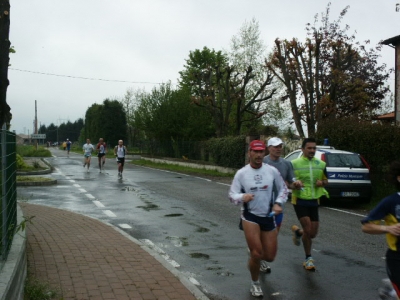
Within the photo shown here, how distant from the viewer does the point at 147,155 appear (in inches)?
1748

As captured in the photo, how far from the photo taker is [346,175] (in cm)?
1434

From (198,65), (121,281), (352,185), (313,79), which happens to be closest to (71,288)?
(121,281)

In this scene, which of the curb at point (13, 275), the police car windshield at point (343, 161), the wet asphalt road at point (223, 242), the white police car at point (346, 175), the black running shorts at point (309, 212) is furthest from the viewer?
the police car windshield at point (343, 161)

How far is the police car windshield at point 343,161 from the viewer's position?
14.5 meters

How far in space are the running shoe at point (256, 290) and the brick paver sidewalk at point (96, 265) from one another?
0.69m

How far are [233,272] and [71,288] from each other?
2.19 m

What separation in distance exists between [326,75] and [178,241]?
25.1 metres

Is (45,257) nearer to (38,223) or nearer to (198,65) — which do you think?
(38,223)

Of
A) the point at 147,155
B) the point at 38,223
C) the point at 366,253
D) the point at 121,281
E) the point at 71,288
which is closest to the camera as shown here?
the point at 71,288

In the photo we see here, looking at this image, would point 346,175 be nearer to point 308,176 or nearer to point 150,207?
point 150,207

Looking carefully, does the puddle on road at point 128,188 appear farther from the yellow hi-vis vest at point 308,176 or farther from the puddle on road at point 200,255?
the yellow hi-vis vest at point 308,176

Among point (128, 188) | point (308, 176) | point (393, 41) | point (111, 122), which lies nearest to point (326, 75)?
point (393, 41)

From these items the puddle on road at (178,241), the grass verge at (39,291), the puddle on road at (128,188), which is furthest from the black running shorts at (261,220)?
the puddle on road at (128,188)

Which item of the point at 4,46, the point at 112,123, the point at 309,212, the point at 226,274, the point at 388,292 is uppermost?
the point at 112,123
